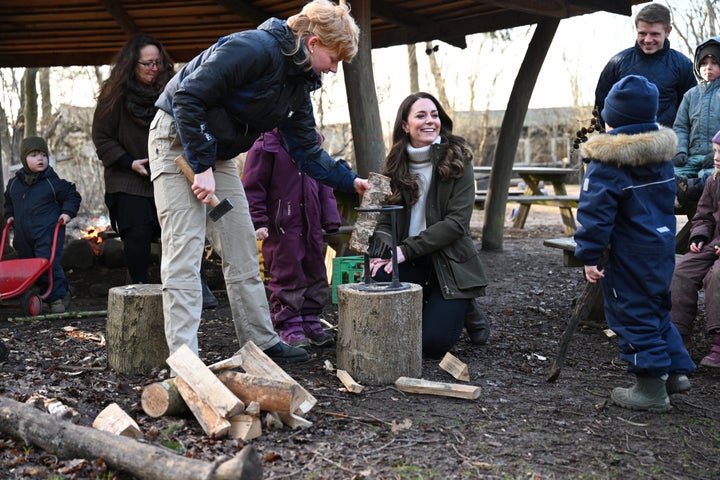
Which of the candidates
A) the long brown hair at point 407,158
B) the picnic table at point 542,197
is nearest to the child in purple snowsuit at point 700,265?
the long brown hair at point 407,158

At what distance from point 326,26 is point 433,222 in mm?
1544

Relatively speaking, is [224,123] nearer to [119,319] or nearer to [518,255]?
[119,319]

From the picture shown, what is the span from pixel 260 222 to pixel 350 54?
148 centimetres

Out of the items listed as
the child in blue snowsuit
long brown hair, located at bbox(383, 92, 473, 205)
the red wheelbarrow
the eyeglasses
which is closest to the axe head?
long brown hair, located at bbox(383, 92, 473, 205)

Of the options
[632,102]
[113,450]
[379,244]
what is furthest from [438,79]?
[113,450]

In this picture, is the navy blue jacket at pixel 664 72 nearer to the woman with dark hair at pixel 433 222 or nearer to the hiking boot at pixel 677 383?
the woman with dark hair at pixel 433 222

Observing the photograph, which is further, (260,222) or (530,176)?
(530,176)

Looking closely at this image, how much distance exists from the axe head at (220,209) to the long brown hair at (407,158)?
128 cm

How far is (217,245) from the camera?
441cm

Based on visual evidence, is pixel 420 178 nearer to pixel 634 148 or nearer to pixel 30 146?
pixel 634 148

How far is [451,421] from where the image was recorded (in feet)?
12.2

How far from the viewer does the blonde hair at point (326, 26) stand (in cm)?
386

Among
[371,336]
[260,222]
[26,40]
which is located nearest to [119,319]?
[260,222]

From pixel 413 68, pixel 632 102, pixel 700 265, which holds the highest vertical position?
pixel 413 68
